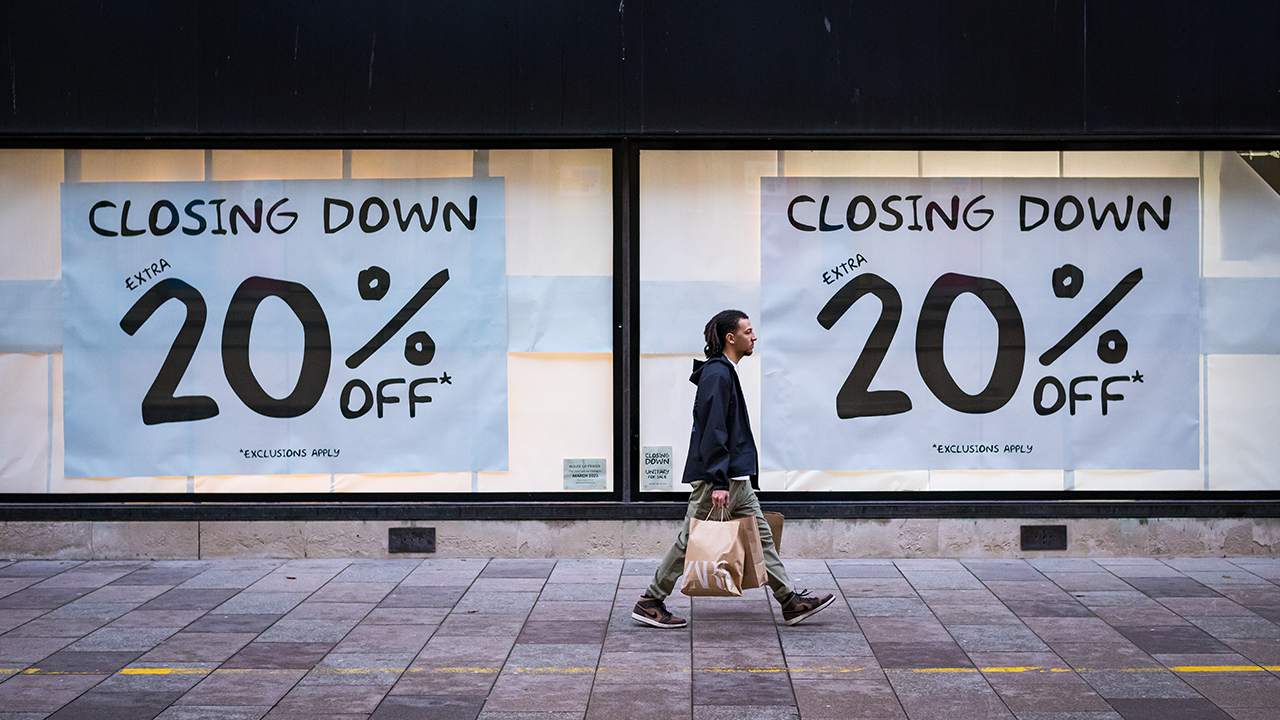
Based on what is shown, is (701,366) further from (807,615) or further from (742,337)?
(807,615)

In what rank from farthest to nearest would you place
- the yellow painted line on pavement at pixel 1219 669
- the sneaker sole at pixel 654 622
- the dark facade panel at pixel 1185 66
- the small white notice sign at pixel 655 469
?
the small white notice sign at pixel 655 469, the dark facade panel at pixel 1185 66, the sneaker sole at pixel 654 622, the yellow painted line on pavement at pixel 1219 669

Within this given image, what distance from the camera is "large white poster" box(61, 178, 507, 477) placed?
8.65m

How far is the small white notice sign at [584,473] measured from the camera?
861cm

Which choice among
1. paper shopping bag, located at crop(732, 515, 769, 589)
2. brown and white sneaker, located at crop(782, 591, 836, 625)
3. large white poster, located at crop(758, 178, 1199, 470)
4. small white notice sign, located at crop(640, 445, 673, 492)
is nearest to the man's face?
paper shopping bag, located at crop(732, 515, 769, 589)

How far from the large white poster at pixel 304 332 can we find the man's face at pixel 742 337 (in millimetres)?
2713

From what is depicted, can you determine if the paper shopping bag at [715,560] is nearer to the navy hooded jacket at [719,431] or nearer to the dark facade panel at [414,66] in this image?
the navy hooded jacket at [719,431]

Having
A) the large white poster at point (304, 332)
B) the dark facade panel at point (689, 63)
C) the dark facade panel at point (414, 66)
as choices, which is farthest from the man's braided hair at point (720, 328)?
the large white poster at point (304, 332)

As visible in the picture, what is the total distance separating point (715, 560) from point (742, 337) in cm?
130

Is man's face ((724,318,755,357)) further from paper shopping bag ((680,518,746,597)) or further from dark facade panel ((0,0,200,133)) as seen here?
dark facade panel ((0,0,200,133))

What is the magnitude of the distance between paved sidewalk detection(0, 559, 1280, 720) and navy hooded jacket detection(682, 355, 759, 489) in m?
0.94

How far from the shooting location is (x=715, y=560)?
6.12 metres

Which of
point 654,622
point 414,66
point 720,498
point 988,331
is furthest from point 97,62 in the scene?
point 988,331

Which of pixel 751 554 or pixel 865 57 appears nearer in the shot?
pixel 751 554

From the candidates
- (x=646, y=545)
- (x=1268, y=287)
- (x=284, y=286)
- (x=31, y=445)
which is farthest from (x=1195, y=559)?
(x=31, y=445)
